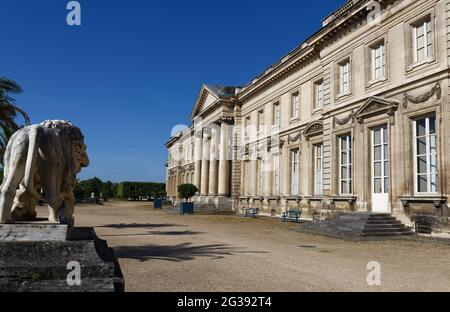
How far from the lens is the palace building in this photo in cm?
1350

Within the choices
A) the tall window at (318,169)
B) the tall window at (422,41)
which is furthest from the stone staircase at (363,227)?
the tall window at (422,41)

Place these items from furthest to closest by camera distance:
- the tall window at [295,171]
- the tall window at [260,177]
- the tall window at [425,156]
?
the tall window at [260,177], the tall window at [295,171], the tall window at [425,156]

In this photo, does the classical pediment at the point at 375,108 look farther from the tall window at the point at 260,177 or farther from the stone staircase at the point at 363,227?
the tall window at the point at 260,177

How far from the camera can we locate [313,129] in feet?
70.5

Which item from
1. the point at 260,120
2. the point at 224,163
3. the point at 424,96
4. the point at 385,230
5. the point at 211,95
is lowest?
the point at 385,230

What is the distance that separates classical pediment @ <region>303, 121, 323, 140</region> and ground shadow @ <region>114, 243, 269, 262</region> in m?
11.2

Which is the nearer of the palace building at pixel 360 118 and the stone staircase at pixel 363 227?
the palace building at pixel 360 118

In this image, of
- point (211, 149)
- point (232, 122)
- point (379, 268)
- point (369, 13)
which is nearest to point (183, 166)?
point (211, 149)

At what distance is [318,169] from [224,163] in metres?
13.9

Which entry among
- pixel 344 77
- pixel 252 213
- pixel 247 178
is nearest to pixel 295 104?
pixel 344 77

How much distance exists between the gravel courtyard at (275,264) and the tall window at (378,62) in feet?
22.6

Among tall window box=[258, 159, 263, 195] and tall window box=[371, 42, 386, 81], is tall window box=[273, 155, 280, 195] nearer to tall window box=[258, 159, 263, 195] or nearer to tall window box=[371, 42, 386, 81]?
tall window box=[258, 159, 263, 195]

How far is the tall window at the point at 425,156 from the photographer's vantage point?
1347cm

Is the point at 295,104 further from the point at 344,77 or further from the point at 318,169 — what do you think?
the point at 344,77
